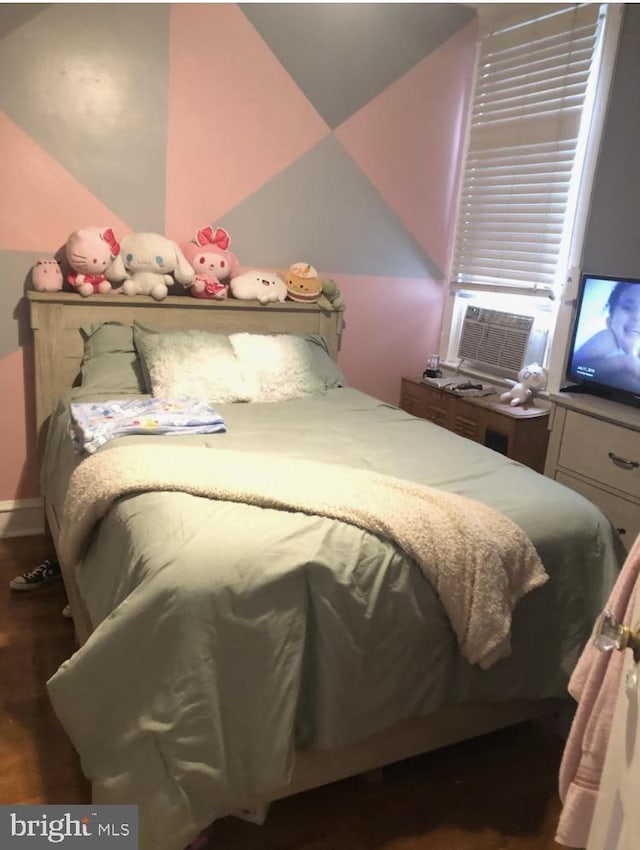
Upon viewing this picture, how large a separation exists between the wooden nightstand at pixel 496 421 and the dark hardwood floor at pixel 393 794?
1.34 m

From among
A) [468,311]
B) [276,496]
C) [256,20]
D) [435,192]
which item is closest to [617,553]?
[276,496]

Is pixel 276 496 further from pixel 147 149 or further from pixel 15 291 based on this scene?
pixel 147 149

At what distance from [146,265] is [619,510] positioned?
2.22 meters

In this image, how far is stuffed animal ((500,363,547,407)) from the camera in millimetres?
3217

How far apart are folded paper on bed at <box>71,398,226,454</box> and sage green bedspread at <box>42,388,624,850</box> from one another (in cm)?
48

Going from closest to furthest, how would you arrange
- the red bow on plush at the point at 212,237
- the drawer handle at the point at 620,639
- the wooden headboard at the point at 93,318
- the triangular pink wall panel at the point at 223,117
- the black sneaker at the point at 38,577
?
1. the drawer handle at the point at 620,639
2. the black sneaker at the point at 38,577
3. the wooden headboard at the point at 93,318
4. the triangular pink wall panel at the point at 223,117
5. the red bow on plush at the point at 212,237

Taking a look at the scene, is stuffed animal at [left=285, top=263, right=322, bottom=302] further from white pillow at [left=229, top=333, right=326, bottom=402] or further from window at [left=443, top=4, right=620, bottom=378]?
window at [left=443, top=4, right=620, bottom=378]

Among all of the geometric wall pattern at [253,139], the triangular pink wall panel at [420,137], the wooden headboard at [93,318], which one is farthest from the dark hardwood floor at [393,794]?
the triangular pink wall panel at [420,137]

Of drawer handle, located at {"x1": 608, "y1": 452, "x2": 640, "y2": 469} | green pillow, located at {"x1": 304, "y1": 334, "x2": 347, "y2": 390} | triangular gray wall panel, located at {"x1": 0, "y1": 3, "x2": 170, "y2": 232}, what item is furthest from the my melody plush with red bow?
drawer handle, located at {"x1": 608, "y1": 452, "x2": 640, "y2": 469}

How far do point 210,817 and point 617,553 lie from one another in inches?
48.5

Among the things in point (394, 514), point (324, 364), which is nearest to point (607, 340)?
point (324, 364)

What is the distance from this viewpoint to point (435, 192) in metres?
3.70

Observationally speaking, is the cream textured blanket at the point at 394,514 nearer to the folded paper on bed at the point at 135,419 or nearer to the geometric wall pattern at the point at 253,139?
the folded paper on bed at the point at 135,419

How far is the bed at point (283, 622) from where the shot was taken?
1.39 m
